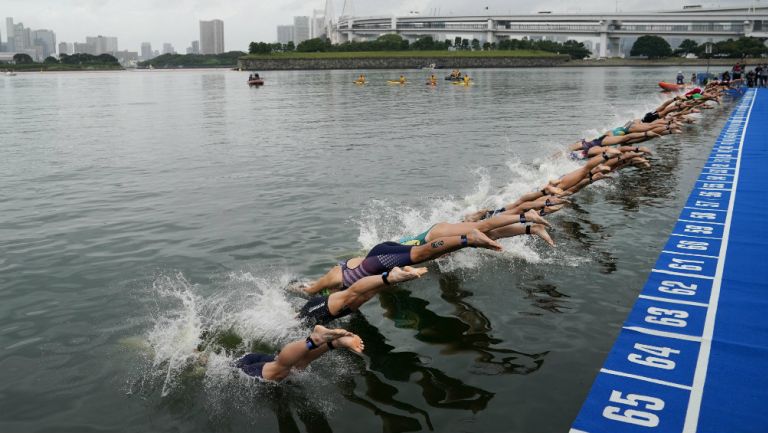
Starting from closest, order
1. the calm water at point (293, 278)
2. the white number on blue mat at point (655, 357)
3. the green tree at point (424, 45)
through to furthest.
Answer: the calm water at point (293, 278) < the white number on blue mat at point (655, 357) < the green tree at point (424, 45)

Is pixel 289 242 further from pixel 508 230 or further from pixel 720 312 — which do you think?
pixel 720 312

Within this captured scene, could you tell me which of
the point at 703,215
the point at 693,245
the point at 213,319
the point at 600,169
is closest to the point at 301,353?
the point at 213,319

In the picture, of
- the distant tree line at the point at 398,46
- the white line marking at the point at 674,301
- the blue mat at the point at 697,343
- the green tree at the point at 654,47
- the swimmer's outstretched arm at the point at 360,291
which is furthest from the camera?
the green tree at the point at 654,47

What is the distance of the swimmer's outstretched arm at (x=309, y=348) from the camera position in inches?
263

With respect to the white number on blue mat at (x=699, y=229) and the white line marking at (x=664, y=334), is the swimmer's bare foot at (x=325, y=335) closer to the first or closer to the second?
the white line marking at (x=664, y=334)

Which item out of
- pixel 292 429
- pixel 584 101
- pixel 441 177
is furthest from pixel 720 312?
pixel 584 101

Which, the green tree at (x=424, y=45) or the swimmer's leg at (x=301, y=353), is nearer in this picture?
the swimmer's leg at (x=301, y=353)

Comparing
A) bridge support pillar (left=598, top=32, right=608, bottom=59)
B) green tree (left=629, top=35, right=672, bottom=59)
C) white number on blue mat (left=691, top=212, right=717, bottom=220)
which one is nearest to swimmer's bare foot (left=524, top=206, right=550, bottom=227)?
white number on blue mat (left=691, top=212, right=717, bottom=220)

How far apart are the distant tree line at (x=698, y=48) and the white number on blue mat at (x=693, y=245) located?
155394 millimetres

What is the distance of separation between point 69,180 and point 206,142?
887 cm

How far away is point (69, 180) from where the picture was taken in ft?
69.9

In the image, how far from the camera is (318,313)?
347 inches

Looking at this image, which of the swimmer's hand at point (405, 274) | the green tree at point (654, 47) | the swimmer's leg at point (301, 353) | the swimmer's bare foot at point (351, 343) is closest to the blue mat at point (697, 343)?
the swimmer's hand at point (405, 274)

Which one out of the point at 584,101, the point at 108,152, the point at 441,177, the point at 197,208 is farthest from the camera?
the point at 584,101
